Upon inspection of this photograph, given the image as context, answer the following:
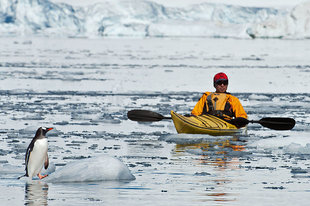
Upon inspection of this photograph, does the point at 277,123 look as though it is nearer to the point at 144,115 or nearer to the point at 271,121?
the point at 271,121

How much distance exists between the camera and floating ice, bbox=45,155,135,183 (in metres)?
6.52

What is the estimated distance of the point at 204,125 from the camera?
32.7ft

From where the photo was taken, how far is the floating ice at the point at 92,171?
6.52 meters

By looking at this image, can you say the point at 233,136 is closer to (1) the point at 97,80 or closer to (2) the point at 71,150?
(2) the point at 71,150

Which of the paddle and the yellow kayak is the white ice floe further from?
the paddle

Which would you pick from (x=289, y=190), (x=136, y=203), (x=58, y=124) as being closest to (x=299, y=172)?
(x=289, y=190)

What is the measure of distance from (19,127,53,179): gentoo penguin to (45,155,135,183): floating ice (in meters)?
0.19

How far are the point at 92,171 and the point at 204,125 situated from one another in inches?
145

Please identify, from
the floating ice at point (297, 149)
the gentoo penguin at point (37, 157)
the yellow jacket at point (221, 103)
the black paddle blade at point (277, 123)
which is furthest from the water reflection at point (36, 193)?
the black paddle blade at point (277, 123)

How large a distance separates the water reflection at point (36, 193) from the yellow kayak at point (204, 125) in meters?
3.70

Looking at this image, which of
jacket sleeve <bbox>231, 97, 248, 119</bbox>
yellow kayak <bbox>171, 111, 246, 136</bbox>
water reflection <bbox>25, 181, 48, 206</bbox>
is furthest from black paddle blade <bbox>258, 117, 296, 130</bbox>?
water reflection <bbox>25, 181, 48, 206</bbox>

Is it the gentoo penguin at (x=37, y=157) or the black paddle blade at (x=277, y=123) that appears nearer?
the gentoo penguin at (x=37, y=157)

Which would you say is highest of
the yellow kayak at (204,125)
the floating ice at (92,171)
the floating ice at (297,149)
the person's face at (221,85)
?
the person's face at (221,85)

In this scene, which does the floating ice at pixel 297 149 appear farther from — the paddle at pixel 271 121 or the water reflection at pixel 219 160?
the paddle at pixel 271 121
